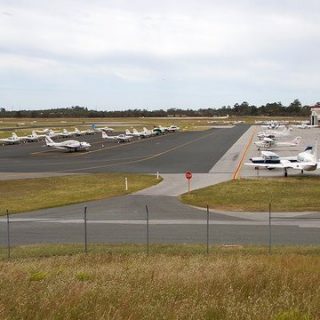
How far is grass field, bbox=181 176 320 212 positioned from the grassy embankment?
741 cm

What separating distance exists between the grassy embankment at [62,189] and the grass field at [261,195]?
741cm

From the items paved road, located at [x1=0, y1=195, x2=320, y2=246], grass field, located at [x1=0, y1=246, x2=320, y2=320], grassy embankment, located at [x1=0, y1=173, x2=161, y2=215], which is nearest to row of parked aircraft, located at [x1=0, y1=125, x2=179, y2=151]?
grassy embankment, located at [x1=0, y1=173, x2=161, y2=215]

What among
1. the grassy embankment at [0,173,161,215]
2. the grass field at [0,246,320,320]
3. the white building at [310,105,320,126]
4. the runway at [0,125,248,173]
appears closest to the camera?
the grass field at [0,246,320,320]

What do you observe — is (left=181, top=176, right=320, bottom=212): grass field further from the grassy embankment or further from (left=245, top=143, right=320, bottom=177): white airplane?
the grassy embankment

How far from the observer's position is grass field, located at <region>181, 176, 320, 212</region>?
36.8 meters

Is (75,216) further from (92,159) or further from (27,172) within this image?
(92,159)

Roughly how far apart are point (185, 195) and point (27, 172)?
80.3ft

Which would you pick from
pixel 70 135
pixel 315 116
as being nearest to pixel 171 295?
pixel 70 135

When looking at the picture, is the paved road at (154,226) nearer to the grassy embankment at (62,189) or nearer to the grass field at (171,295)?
the grassy embankment at (62,189)

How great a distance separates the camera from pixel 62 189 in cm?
4647

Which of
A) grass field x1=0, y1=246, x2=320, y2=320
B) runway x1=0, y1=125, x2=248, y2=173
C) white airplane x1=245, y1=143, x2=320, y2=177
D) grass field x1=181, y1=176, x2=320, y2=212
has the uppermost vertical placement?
grass field x1=0, y1=246, x2=320, y2=320

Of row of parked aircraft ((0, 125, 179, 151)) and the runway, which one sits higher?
row of parked aircraft ((0, 125, 179, 151))

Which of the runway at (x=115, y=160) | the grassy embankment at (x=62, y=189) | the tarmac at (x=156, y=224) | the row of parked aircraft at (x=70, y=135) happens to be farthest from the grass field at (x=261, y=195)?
the row of parked aircraft at (x=70, y=135)

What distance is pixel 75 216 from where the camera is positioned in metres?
33.7
